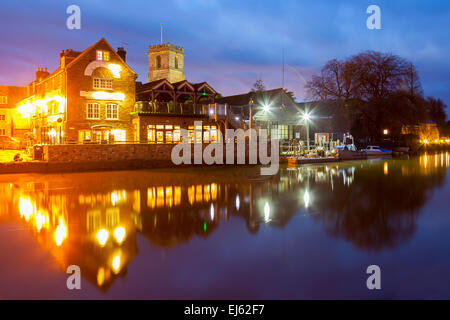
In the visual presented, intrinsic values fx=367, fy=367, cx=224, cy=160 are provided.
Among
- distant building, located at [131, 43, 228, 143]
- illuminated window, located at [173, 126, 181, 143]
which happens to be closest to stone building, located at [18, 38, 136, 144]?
distant building, located at [131, 43, 228, 143]

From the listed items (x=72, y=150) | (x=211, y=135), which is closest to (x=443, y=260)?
(x=72, y=150)

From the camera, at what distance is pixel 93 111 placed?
31.9m

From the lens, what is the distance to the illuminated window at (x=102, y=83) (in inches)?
1271

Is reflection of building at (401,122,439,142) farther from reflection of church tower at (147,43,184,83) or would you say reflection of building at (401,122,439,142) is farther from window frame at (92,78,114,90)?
window frame at (92,78,114,90)

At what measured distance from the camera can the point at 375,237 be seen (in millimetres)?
8203

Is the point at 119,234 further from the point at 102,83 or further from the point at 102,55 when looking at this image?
the point at 102,55

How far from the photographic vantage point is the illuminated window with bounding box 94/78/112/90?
32.3m

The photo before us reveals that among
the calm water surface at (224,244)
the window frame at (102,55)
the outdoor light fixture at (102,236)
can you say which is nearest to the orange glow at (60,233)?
the calm water surface at (224,244)

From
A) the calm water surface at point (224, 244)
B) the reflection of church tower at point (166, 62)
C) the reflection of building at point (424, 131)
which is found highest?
the reflection of church tower at point (166, 62)

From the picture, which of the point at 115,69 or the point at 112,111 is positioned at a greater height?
the point at 115,69

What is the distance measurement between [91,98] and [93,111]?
1124 mm

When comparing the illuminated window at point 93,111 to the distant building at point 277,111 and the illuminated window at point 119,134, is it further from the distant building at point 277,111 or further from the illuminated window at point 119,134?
the distant building at point 277,111

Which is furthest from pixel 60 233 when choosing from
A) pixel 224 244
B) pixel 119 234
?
pixel 224 244

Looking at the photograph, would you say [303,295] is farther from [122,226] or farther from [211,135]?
[211,135]
